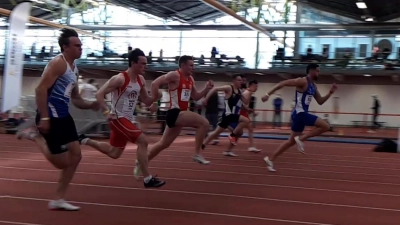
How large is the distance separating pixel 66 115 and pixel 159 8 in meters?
34.8

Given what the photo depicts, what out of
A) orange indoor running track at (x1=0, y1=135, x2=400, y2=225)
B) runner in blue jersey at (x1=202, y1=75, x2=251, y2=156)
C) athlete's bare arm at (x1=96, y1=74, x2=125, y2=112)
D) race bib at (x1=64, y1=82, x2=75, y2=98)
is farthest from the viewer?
runner in blue jersey at (x1=202, y1=75, x2=251, y2=156)

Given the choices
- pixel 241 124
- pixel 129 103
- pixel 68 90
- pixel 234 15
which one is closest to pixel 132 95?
pixel 129 103

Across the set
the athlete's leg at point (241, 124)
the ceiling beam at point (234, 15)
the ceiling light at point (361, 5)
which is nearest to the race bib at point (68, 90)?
the athlete's leg at point (241, 124)

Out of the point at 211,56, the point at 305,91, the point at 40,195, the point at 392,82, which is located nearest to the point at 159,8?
the point at 211,56

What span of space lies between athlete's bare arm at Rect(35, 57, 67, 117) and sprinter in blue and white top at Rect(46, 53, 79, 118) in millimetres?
73

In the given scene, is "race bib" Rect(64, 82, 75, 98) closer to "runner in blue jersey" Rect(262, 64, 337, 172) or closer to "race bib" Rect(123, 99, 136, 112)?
"race bib" Rect(123, 99, 136, 112)

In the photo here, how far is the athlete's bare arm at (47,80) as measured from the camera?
5.21 m

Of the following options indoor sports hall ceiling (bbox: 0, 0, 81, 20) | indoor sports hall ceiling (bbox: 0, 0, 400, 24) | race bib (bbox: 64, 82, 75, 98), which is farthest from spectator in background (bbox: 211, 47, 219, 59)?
race bib (bbox: 64, 82, 75, 98)

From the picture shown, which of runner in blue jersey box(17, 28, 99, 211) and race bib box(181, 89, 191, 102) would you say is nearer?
runner in blue jersey box(17, 28, 99, 211)

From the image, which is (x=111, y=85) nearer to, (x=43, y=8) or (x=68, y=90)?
(x=68, y=90)

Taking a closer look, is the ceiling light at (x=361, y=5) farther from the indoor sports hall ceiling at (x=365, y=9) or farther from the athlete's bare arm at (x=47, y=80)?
the athlete's bare arm at (x=47, y=80)

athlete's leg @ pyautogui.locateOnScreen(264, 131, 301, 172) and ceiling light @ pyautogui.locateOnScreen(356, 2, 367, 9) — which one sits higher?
ceiling light @ pyautogui.locateOnScreen(356, 2, 367, 9)

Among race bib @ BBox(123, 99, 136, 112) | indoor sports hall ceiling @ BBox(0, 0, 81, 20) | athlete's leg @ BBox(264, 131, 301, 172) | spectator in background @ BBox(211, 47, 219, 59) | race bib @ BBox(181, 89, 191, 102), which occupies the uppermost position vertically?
indoor sports hall ceiling @ BBox(0, 0, 81, 20)

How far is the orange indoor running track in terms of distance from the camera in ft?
18.5
